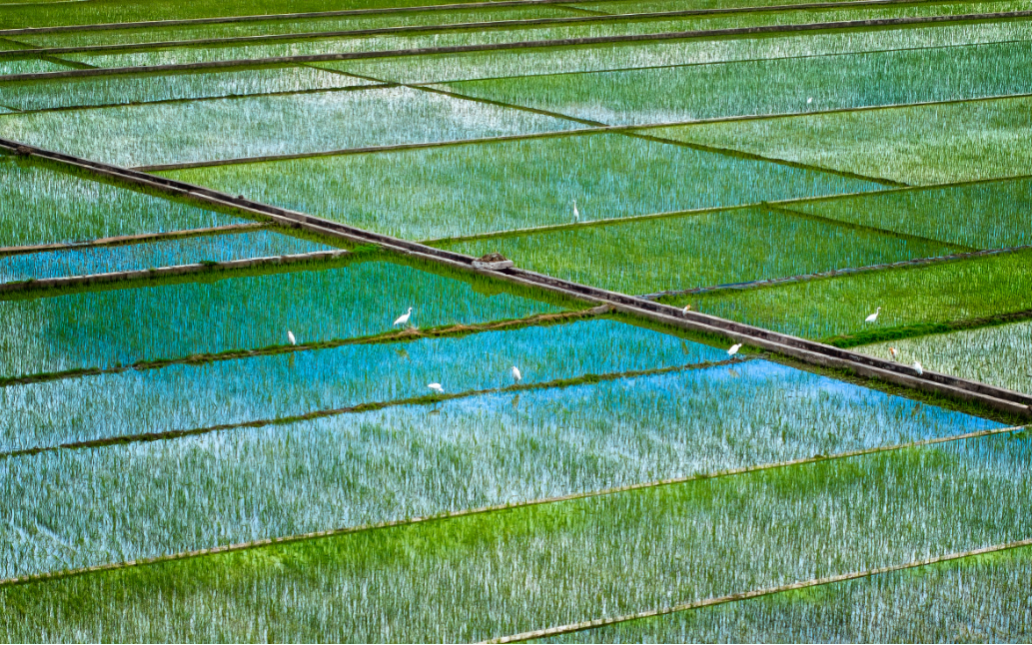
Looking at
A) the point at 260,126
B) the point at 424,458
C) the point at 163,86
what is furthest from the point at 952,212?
the point at 163,86

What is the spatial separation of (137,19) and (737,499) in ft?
49.0

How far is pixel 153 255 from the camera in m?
10.1

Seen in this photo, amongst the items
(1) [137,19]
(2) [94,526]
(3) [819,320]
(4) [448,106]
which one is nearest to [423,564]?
(2) [94,526]

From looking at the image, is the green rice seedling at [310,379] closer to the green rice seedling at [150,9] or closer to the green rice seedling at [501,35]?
the green rice seedling at [501,35]

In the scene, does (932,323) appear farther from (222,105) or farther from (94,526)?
(222,105)

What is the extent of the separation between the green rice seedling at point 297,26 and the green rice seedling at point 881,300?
1067cm

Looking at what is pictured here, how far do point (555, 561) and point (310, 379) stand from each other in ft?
7.89

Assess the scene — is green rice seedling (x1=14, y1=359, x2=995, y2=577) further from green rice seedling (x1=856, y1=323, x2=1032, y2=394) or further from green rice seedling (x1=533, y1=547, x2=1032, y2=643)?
green rice seedling (x1=533, y1=547, x2=1032, y2=643)

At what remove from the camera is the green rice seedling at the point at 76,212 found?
415 inches

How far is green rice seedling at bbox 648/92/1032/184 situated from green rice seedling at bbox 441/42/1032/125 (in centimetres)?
43

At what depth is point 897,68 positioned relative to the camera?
639 inches

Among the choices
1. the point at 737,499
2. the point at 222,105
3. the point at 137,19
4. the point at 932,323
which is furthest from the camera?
the point at 137,19

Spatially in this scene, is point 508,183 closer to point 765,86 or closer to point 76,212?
point 76,212

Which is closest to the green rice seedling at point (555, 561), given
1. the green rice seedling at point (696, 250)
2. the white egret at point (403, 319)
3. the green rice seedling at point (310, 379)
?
the green rice seedling at point (310, 379)
